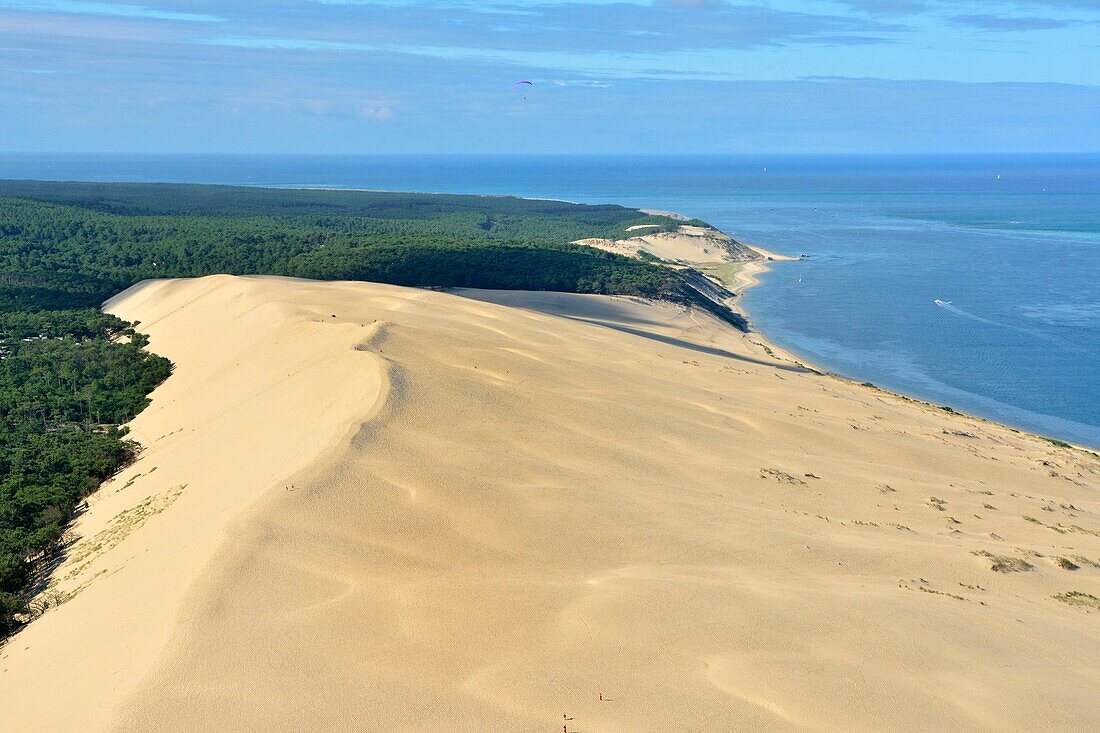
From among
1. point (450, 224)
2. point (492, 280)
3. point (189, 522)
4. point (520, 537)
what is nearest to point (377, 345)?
point (189, 522)

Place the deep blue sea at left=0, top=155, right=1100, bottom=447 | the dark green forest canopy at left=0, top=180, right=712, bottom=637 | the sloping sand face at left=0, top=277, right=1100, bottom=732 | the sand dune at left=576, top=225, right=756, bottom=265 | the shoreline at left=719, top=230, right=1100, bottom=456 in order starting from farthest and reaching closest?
the sand dune at left=576, top=225, right=756, bottom=265
the deep blue sea at left=0, top=155, right=1100, bottom=447
the shoreline at left=719, top=230, right=1100, bottom=456
the dark green forest canopy at left=0, top=180, right=712, bottom=637
the sloping sand face at left=0, top=277, right=1100, bottom=732

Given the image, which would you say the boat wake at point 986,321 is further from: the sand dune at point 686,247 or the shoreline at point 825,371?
the sand dune at point 686,247

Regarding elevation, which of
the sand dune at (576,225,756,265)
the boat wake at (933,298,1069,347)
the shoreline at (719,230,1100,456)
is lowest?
the shoreline at (719,230,1100,456)

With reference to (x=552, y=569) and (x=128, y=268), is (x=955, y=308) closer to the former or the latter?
(x=128, y=268)

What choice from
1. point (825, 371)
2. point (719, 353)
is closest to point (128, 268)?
point (719, 353)

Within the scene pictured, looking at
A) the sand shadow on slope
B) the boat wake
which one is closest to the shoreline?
the sand shadow on slope

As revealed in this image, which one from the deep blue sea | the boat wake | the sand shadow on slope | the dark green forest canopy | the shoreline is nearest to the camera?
the dark green forest canopy

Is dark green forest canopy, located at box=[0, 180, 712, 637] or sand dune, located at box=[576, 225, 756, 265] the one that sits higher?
sand dune, located at box=[576, 225, 756, 265]

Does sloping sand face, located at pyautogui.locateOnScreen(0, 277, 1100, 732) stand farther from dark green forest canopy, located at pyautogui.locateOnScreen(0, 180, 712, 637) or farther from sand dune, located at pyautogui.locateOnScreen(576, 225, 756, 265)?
sand dune, located at pyautogui.locateOnScreen(576, 225, 756, 265)

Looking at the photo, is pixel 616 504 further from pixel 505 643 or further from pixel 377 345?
pixel 377 345
